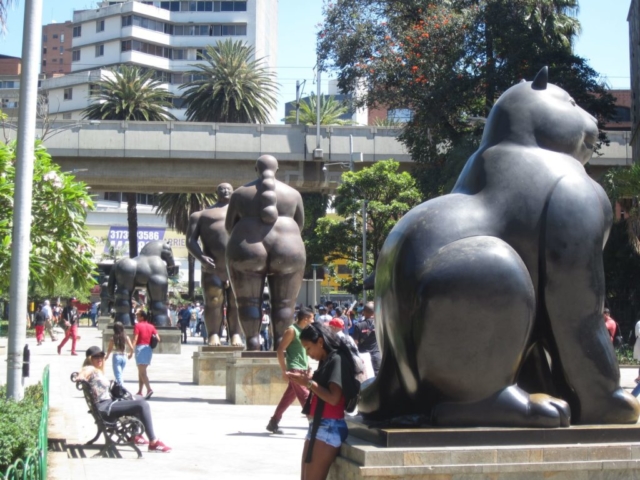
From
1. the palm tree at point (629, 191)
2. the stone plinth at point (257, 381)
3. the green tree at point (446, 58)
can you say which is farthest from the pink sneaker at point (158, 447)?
the green tree at point (446, 58)

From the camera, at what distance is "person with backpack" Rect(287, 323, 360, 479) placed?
244 inches

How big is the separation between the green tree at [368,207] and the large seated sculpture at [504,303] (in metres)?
33.5

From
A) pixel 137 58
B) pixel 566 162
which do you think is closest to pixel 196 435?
pixel 566 162

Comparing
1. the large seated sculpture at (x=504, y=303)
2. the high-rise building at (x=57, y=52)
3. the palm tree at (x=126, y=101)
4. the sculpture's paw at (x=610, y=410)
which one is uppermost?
the high-rise building at (x=57, y=52)

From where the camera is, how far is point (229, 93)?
56156 mm

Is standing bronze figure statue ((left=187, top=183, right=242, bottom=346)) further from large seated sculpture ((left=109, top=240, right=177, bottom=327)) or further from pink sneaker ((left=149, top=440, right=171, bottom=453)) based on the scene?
large seated sculpture ((left=109, top=240, right=177, bottom=327))

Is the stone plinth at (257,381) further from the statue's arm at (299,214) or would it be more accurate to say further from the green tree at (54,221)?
the green tree at (54,221)

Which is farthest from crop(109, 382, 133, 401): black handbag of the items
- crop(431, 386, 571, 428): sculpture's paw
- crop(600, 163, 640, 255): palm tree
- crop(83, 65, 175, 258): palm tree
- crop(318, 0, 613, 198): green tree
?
crop(83, 65, 175, 258): palm tree

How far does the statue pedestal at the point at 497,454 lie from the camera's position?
5691 mm

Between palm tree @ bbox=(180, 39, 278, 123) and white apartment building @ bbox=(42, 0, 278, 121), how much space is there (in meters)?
→ 36.0

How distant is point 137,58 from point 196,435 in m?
86.5

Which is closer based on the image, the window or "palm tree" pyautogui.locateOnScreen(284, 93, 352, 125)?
the window

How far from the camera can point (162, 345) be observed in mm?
27297

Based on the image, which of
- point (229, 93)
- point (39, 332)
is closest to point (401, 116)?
point (229, 93)
